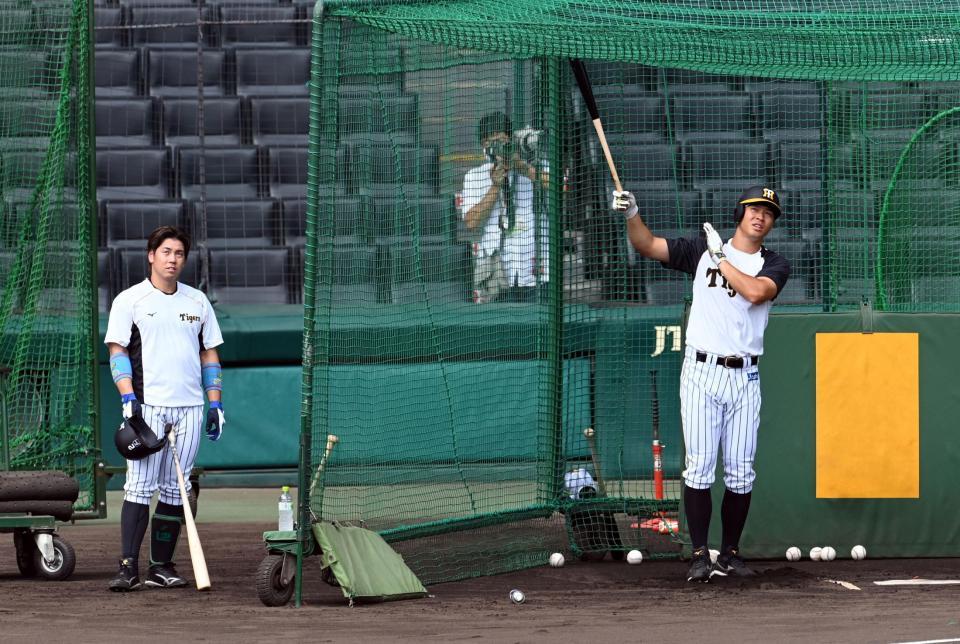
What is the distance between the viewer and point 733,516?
6.82m

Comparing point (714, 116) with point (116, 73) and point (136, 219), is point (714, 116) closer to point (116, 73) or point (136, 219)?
point (136, 219)

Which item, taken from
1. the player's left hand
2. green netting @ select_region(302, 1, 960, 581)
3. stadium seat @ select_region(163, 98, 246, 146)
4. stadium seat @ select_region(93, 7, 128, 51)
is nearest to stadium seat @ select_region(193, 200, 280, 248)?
stadium seat @ select_region(163, 98, 246, 146)

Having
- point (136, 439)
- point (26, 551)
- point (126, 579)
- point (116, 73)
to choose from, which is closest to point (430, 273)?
point (136, 439)

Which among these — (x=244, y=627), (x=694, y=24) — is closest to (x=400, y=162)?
(x=694, y=24)

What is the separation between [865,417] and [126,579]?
3.64m

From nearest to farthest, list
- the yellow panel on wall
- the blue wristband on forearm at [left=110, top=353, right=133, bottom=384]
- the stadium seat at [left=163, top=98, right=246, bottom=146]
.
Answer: the blue wristband on forearm at [left=110, top=353, right=133, bottom=384], the yellow panel on wall, the stadium seat at [left=163, top=98, right=246, bottom=146]

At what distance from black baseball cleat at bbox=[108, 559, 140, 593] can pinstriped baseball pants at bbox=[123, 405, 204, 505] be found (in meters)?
0.29

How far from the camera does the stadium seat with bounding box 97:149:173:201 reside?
12172mm

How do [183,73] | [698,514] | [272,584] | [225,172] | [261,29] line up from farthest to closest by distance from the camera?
[261,29] < [183,73] < [225,172] < [698,514] < [272,584]

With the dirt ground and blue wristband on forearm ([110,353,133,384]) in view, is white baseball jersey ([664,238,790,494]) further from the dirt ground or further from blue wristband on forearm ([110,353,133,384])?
blue wristband on forearm ([110,353,133,384])

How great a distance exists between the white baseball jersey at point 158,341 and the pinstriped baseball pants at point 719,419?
2.24 m

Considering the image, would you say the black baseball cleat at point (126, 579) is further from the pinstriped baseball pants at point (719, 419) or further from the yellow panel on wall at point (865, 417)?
the yellow panel on wall at point (865, 417)

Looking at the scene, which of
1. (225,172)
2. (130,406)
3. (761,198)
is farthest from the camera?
(225,172)

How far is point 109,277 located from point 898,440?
21.9ft
